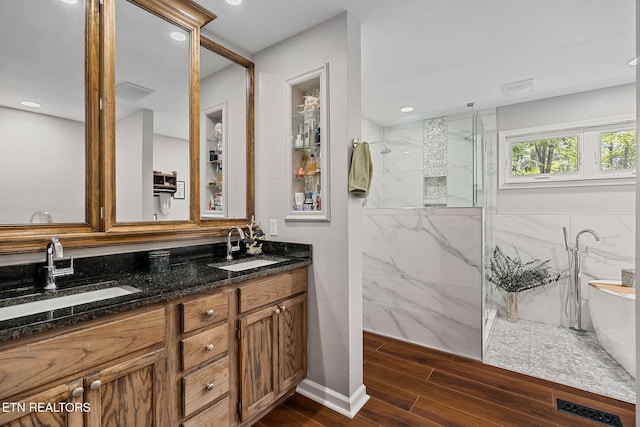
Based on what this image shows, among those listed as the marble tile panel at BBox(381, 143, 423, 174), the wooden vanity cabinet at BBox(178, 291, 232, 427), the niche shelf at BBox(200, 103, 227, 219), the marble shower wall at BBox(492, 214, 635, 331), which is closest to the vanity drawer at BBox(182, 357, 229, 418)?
the wooden vanity cabinet at BBox(178, 291, 232, 427)

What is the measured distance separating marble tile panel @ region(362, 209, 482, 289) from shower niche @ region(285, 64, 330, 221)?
1248mm

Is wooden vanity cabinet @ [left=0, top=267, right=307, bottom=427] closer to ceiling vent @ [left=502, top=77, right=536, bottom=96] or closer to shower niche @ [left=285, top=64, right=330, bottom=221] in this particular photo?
shower niche @ [left=285, top=64, right=330, bottom=221]

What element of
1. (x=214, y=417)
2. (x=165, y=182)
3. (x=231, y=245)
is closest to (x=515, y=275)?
(x=231, y=245)

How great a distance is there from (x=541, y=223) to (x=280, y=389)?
3.30 meters

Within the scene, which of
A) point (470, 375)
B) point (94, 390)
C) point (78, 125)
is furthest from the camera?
point (470, 375)

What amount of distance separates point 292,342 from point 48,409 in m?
1.23

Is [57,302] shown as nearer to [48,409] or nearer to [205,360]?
[48,409]

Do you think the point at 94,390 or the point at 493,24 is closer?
the point at 94,390

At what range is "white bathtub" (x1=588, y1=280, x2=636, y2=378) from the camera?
7.25ft

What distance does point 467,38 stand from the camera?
7.08ft

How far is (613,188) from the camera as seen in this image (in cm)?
301

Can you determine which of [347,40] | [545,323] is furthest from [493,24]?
[545,323]

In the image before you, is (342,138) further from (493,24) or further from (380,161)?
(380,161)

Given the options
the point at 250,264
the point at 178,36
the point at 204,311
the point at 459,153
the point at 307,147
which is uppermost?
the point at 178,36
